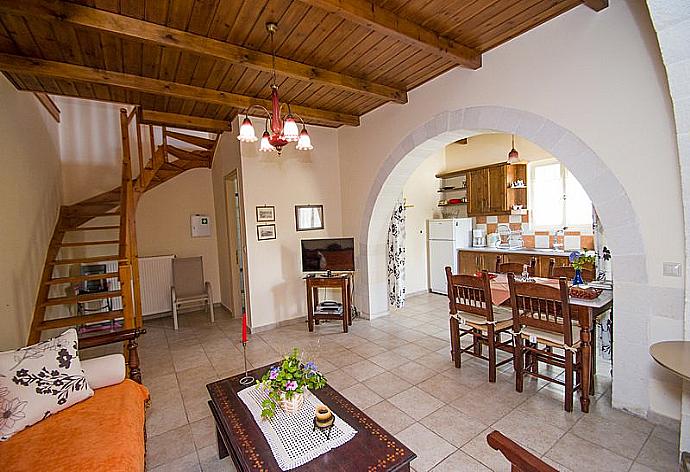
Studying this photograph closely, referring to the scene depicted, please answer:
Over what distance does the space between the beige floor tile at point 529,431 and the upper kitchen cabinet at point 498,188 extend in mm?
3961

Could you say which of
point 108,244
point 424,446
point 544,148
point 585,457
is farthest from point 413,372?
point 108,244

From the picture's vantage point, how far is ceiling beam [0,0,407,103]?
82.0 inches

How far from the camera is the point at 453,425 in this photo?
2.32 metres

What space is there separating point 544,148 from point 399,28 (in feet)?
5.21

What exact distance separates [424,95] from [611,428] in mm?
3516

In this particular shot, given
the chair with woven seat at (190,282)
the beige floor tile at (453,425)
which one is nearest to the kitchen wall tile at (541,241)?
the beige floor tile at (453,425)

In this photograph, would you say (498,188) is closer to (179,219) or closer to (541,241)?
(541,241)

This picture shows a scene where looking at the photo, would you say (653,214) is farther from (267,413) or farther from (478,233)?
(478,233)

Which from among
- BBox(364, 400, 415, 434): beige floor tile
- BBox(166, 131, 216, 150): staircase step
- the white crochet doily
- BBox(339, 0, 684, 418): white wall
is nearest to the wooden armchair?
the white crochet doily

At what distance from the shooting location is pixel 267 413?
5.44 ft

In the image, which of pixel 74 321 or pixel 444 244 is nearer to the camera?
pixel 74 321

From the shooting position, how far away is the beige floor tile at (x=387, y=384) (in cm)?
281

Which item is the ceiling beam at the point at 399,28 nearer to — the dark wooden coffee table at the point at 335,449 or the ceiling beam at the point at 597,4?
the ceiling beam at the point at 597,4

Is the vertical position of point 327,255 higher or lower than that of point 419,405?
higher
